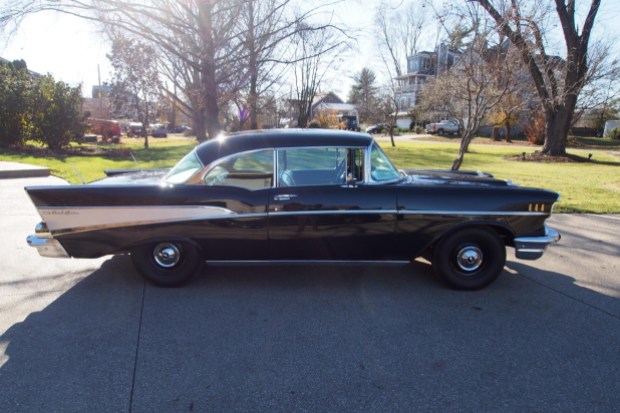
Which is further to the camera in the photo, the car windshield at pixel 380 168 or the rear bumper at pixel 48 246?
the car windshield at pixel 380 168

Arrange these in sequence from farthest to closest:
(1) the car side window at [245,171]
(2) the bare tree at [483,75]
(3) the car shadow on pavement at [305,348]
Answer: (2) the bare tree at [483,75] < (1) the car side window at [245,171] < (3) the car shadow on pavement at [305,348]

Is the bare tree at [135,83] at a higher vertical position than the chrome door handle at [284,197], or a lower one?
higher

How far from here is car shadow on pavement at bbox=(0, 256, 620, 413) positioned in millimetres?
2477

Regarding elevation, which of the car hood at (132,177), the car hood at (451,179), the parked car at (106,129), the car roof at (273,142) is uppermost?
the parked car at (106,129)

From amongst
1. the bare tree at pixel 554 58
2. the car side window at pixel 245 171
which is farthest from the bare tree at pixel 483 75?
the car side window at pixel 245 171

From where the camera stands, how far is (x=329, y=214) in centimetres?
382

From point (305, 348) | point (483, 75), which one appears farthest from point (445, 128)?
point (305, 348)

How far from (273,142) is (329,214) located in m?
0.90

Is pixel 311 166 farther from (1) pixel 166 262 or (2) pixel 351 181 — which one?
(1) pixel 166 262

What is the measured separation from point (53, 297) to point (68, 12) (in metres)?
7.00

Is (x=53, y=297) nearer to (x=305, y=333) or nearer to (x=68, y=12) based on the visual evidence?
(x=305, y=333)

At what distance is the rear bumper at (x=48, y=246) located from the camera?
3858 millimetres

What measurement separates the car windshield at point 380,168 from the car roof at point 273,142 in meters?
0.13

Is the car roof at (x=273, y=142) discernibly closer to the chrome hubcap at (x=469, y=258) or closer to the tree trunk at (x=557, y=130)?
the chrome hubcap at (x=469, y=258)
